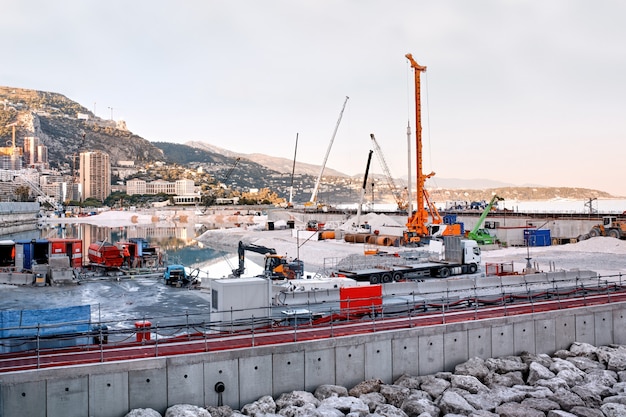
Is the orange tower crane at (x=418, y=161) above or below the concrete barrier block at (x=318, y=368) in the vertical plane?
above

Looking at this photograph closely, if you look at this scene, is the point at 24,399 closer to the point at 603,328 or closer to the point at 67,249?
the point at 603,328

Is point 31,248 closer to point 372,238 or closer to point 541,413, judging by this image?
point 541,413

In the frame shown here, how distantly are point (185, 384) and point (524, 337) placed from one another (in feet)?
53.8

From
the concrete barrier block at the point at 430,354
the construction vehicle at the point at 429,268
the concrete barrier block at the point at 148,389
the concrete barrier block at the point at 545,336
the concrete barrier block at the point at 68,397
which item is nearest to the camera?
the concrete barrier block at the point at 68,397

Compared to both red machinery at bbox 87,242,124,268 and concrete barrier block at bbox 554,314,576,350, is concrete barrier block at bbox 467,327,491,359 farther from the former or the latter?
A: red machinery at bbox 87,242,124,268

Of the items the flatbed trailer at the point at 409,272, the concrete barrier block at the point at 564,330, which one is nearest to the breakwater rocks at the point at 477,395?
the concrete barrier block at the point at 564,330

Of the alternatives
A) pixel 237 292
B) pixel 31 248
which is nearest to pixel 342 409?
pixel 237 292

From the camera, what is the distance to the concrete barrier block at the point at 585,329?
28.1 metres

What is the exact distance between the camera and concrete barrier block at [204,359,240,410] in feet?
63.7

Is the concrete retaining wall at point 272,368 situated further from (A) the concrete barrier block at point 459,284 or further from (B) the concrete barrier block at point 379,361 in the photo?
(A) the concrete barrier block at point 459,284

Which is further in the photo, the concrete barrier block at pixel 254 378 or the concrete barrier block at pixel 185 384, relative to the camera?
the concrete barrier block at pixel 254 378

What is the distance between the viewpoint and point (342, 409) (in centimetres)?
1919

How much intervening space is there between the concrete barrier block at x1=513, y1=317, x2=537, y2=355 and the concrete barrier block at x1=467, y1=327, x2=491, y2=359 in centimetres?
172

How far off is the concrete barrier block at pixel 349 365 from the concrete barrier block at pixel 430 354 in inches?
116
